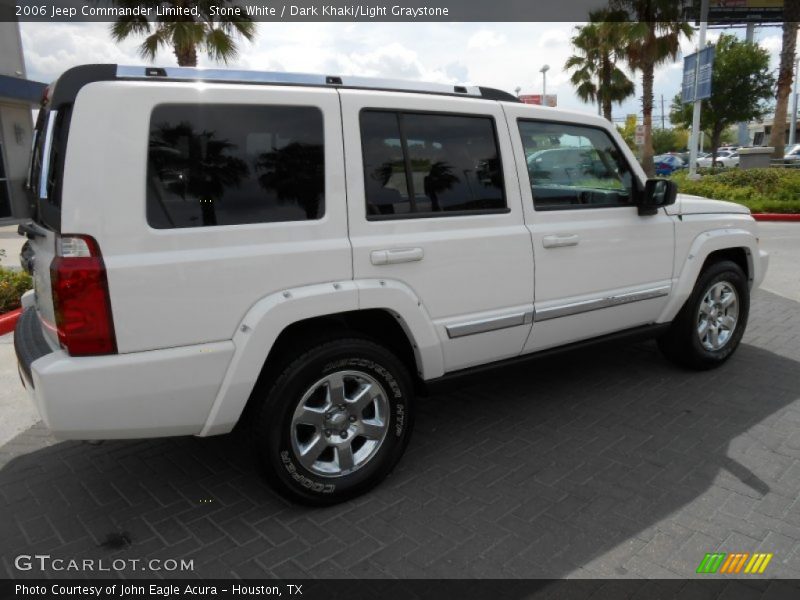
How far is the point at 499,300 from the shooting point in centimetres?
349

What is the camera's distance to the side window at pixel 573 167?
368 cm

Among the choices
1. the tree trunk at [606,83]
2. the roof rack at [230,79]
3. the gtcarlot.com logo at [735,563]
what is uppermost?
the tree trunk at [606,83]

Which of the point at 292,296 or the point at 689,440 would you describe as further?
the point at 689,440

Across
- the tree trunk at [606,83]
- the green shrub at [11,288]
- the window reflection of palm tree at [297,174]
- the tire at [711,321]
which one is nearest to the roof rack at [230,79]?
the window reflection of palm tree at [297,174]

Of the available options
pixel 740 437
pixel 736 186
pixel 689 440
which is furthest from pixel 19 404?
pixel 736 186

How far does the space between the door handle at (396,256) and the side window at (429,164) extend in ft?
0.61

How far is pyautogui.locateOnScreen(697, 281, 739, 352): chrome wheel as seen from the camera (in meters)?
4.70

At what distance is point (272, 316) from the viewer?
274 centimetres

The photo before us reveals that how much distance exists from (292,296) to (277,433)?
0.63 m

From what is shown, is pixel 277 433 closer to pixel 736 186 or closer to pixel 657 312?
pixel 657 312

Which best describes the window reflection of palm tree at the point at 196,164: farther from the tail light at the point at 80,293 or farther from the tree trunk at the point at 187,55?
the tree trunk at the point at 187,55

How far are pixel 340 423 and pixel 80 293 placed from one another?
1.31 metres

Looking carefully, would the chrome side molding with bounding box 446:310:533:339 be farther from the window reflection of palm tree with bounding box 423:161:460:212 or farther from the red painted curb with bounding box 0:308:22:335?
the red painted curb with bounding box 0:308:22:335

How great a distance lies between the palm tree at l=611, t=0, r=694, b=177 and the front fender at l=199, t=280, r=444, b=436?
22359 mm
